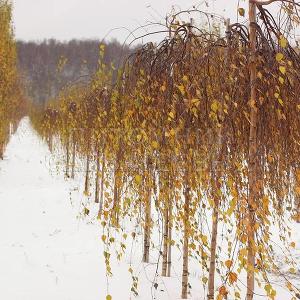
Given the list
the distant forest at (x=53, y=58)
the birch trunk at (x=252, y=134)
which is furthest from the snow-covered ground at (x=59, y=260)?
the distant forest at (x=53, y=58)

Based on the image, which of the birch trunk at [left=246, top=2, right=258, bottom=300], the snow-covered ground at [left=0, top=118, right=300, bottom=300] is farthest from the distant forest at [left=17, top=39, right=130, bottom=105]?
the birch trunk at [left=246, top=2, right=258, bottom=300]

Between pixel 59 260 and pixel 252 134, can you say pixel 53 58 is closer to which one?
pixel 59 260

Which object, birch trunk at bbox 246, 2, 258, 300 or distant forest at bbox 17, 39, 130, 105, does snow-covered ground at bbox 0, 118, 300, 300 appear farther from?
distant forest at bbox 17, 39, 130, 105

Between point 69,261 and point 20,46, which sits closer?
point 69,261

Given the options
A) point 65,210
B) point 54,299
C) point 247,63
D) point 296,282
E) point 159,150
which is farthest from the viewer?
point 65,210

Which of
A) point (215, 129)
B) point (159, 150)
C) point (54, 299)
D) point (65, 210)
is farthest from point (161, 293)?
point (65, 210)

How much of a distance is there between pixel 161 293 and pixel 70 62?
291 feet

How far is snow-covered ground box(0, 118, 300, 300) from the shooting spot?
5.18 m

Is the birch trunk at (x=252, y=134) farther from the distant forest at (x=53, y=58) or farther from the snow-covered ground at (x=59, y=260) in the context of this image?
the distant forest at (x=53, y=58)

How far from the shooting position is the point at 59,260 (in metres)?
6.42

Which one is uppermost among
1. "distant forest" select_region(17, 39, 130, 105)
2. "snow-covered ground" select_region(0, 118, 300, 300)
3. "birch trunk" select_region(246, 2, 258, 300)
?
"distant forest" select_region(17, 39, 130, 105)

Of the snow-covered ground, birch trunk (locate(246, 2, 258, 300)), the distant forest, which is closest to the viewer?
birch trunk (locate(246, 2, 258, 300))

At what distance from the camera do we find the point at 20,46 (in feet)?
325

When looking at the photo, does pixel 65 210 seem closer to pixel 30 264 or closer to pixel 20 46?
pixel 30 264
